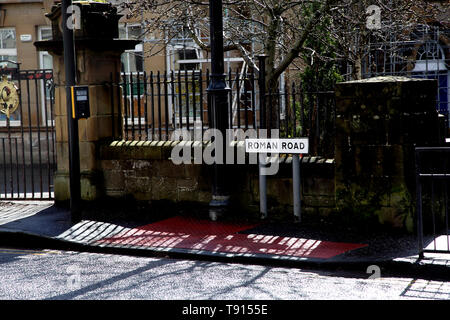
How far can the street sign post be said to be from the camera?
9023mm

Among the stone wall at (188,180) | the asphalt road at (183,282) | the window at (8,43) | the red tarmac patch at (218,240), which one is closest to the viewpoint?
the asphalt road at (183,282)

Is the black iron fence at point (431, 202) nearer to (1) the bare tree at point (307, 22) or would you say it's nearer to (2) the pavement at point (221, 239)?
(2) the pavement at point (221, 239)

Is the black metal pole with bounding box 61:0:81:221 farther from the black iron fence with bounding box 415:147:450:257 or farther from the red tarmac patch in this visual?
the black iron fence with bounding box 415:147:450:257

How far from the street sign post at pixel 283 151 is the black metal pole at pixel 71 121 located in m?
2.38

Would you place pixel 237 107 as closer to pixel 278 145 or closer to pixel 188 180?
pixel 278 145

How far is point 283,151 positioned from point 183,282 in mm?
2890

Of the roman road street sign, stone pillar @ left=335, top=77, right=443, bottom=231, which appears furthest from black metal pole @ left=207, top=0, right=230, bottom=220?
stone pillar @ left=335, top=77, right=443, bottom=231

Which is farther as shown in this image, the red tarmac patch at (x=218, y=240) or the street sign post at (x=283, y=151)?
the street sign post at (x=283, y=151)

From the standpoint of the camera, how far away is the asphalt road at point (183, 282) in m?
6.30

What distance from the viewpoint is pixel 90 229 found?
953 cm

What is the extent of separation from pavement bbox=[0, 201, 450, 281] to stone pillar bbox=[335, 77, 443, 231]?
1.13 ft

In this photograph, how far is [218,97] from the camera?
958 cm

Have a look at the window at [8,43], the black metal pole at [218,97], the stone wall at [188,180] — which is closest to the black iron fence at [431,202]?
the stone wall at [188,180]
